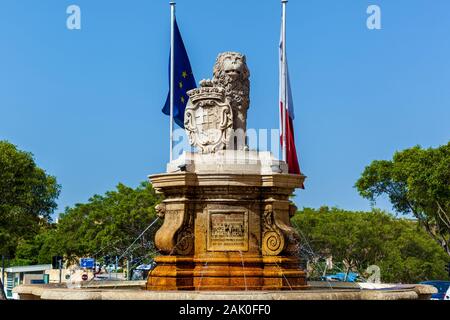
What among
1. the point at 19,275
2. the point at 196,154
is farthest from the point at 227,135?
the point at 19,275

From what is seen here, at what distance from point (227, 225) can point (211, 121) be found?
2.80m

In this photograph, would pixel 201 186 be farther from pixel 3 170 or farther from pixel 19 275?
pixel 19 275

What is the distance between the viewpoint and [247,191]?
75.7 feet

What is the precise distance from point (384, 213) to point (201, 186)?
59.0 metres

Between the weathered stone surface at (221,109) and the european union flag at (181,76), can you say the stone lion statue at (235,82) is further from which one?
the european union flag at (181,76)

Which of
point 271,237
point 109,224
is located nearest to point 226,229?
point 271,237

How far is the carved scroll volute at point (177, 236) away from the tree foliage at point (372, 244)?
42.9m

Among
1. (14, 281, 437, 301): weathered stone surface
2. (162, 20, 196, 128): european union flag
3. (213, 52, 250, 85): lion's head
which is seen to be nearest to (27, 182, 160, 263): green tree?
(162, 20, 196, 128): european union flag

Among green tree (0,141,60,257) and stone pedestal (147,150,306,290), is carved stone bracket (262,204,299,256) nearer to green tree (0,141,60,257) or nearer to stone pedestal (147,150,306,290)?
stone pedestal (147,150,306,290)

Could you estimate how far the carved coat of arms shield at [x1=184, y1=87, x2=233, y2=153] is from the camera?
2391 centimetres

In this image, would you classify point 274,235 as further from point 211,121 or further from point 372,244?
point 372,244
